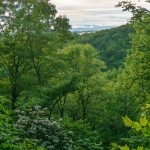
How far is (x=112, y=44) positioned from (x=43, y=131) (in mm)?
97827

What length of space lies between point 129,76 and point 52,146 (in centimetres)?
1225

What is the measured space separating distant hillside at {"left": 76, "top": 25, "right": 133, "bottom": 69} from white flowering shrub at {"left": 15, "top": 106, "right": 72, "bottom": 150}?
79024mm

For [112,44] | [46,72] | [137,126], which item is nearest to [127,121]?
[137,126]

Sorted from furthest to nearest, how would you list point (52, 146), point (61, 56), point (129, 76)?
point (61, 56)
point (129, 76)
point (52, 146)

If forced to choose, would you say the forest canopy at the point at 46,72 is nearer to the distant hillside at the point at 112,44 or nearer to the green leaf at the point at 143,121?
the green leaf at the point at 143,121

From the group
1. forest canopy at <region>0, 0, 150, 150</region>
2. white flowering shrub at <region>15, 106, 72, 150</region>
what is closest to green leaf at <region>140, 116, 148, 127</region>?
forest canopy at <region>0, 0, 150, 150</region>

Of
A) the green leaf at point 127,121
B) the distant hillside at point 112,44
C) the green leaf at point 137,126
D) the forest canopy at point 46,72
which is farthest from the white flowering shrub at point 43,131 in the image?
the distant hillside at point 112,44

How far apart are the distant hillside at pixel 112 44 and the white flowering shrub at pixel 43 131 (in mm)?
79024

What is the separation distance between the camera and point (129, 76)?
1160 inches

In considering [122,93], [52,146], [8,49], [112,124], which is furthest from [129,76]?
[112,124]

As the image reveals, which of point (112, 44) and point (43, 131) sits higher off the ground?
point (112, 44)

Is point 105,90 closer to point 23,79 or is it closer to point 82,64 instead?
point 82,64

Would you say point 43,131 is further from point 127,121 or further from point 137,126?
point 127,121

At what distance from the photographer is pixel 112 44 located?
116m
